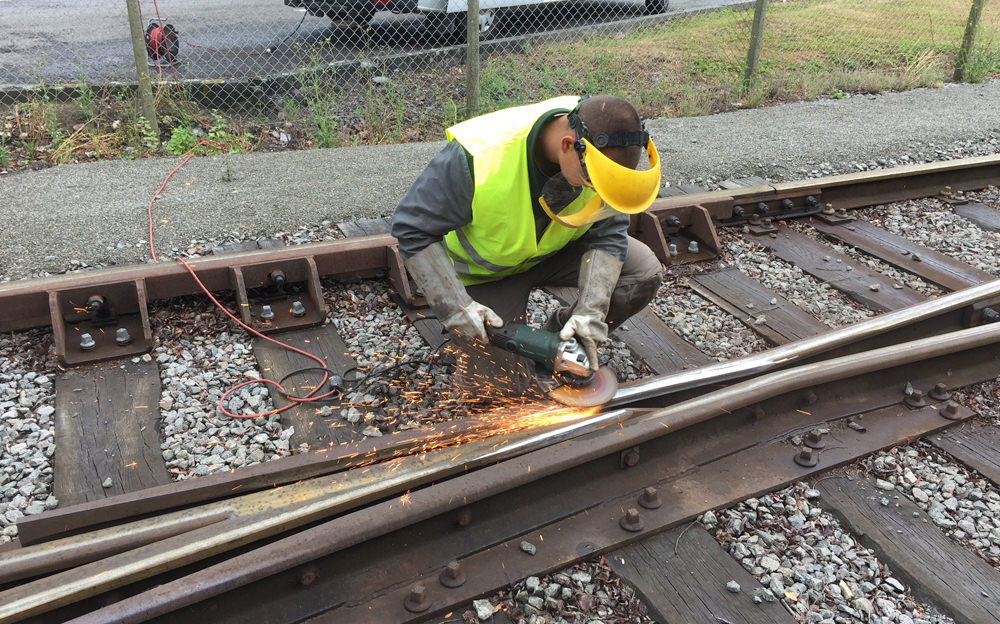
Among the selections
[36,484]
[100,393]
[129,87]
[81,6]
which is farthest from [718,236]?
[81,6]

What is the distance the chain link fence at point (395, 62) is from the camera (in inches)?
289

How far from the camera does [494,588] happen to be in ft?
8.39

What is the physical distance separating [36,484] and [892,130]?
7622 millimetres

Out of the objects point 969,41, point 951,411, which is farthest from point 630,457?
point 969,41

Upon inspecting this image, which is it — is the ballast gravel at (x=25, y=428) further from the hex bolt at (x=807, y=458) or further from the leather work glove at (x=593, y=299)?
the hex bolt at (x=807, y=458)

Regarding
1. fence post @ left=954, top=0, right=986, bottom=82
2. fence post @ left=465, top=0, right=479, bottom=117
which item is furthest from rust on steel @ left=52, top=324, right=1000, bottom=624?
fence post @ left=954, top=0, right=986, bottom=82

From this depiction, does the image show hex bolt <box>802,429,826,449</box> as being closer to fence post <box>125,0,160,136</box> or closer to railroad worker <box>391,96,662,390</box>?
railroad worker <box>391,96,662,390</box>

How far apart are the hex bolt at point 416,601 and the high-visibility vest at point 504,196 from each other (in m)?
1.45

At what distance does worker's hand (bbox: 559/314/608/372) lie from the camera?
3260mm

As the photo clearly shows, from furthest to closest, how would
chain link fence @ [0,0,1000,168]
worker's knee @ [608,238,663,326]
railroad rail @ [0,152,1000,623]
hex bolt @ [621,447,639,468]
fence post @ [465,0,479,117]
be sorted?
1. fence post @ [465,0,479,117]
2. chain link fence @ [0,0,1000,168]
3. worker's knee @ [608,238,663,326]
4. hex bolt @ [621,447,639,468]
5. railroad rail @ [0,152,1000,623]

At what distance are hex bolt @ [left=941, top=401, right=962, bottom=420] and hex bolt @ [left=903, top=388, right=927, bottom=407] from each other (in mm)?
94

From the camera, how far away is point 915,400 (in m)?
3.61

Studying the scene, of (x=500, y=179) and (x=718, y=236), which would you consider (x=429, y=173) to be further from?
(x=718, y=236)

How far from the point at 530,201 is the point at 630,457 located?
108cm
